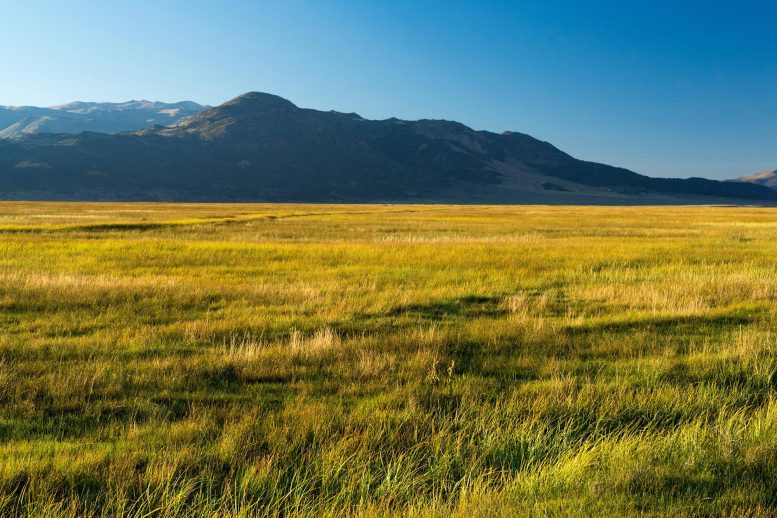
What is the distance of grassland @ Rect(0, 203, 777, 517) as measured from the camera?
14.1ft

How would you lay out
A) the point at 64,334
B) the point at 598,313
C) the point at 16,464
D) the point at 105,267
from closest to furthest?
the point at 16,464 < the point at 64,334 < the point at 598,313 < the point at 105,267

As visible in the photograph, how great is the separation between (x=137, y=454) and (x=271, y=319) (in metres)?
6.02

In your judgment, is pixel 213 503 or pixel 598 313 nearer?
pixel 213 503

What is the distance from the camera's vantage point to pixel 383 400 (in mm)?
6336

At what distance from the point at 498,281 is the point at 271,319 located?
827cm

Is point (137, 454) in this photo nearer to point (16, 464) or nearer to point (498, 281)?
point (16, 464)

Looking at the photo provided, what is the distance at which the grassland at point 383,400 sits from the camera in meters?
4.31

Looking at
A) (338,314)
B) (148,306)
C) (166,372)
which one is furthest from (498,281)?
(166,372)

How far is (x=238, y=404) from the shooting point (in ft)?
20.1

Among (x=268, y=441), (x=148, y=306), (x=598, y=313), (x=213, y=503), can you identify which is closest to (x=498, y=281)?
(x=598, y=313)

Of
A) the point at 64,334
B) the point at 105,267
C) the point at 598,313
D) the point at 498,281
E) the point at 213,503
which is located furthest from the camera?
the point at 105,267

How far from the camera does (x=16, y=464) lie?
4527 millimetres

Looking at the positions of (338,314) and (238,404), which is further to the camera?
(338,314)

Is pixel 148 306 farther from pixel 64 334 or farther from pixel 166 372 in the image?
pixel 166 372
